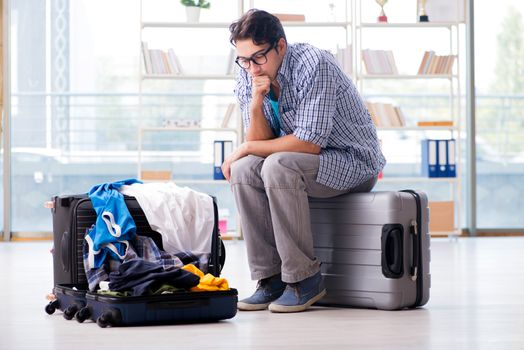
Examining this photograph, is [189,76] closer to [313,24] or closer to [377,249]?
[313,24]

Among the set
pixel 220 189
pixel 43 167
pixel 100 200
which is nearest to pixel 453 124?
pixel 220 189

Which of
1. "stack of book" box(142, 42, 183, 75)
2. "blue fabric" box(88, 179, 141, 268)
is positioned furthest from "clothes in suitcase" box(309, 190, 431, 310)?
"stack of book" box(142, 42, 183, 75)

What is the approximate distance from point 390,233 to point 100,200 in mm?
840

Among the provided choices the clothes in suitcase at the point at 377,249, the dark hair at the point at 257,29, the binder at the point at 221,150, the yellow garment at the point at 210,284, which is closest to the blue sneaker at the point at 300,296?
the clothes in suitcase at the point at 377,249

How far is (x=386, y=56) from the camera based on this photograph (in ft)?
21.0

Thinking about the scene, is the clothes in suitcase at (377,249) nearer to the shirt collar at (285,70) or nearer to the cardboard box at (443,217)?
the shirt collar at (285,70)

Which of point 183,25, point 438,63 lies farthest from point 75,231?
point 438,63

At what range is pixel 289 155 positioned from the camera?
2748 mm

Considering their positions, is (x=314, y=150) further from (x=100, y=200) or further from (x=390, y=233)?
(x=100, y=200)

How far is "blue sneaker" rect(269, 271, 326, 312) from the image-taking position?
2.74 m

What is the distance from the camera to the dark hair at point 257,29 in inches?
109

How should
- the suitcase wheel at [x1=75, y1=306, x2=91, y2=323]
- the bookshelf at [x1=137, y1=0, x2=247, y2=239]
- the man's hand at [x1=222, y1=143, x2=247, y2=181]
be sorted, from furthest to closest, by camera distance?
the bookshelf at [x1=137, y1=0, x2=247, y2=239] < the man's hand at [x1=222, y1=143, x2=247, y2=181] < the suitcase wheel at [x1=75, y1=306, x2=91, y2=323]

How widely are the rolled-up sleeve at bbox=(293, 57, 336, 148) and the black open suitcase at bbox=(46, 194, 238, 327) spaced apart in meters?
0.41

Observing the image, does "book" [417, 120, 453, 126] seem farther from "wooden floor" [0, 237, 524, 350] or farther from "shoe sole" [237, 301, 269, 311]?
"shoe sole" [237, 301, 269, 311]
